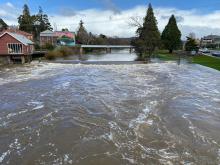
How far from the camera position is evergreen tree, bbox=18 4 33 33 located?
274 ft

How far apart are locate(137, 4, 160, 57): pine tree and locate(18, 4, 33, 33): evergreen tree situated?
4651cm

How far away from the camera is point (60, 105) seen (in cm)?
1477

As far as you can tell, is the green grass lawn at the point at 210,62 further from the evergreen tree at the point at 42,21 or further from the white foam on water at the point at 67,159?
the evergreen tree at the point at 42,21

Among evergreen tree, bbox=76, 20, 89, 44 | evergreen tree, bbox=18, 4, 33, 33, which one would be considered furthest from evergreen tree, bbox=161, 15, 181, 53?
evergreen tree, bbox=18, 4, 33, 33

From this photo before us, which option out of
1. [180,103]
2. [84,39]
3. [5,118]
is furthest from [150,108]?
[84,39]

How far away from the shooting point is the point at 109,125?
11469 millimetres

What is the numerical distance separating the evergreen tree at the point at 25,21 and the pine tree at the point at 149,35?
46510mm

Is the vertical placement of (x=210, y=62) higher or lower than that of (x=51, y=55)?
lower

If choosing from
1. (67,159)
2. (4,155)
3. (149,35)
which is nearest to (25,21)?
(149,35)

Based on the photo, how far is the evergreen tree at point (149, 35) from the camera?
162ft

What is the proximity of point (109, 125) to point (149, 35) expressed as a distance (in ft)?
131

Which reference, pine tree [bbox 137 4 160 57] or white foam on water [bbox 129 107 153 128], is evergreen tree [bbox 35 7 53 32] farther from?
white foam on water [bbox 129 107 153 128]

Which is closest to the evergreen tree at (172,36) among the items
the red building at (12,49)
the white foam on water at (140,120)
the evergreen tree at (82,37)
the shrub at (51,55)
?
the shrub at (51,55)

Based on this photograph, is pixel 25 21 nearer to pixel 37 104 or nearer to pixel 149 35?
pixel 149 35
